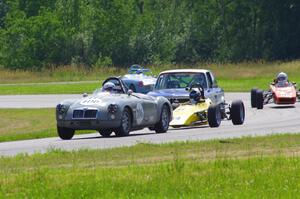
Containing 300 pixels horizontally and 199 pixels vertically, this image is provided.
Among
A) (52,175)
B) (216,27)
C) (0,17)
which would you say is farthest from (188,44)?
(52,175)

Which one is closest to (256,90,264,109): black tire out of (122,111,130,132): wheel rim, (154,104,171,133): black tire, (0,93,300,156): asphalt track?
(0,93,300,156): asphalt track

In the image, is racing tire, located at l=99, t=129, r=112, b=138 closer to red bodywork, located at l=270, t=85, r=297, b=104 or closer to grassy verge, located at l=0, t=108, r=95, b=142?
grassy verge, located at l=0, t=108, r=95, b=142

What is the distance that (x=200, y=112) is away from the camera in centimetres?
2891

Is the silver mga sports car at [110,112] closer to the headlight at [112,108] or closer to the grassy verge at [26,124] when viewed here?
the headlight at [112,108]

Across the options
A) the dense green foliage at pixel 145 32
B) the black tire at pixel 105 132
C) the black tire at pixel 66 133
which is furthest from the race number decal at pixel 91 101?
the dense green foliage at pixel 145 32

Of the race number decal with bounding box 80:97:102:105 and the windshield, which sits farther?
the windshield

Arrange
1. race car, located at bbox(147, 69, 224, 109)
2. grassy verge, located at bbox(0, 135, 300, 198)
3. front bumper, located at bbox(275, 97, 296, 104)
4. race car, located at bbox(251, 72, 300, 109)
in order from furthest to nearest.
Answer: front bumper, located at bbox(275, 97, 296, 104) < race car, located at bbox(251, 72, 300, 109) < race car, located at bbox(147, 69, 224, 109) < grassy verge, located at bbox(0, 135, 300, 198)

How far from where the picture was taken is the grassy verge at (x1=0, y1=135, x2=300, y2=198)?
1284 cm

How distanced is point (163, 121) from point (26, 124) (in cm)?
730

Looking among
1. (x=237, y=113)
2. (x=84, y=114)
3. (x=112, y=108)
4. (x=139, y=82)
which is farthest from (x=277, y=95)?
(x=84, y=114)

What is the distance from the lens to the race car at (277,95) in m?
39.0

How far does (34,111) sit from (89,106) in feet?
49.8

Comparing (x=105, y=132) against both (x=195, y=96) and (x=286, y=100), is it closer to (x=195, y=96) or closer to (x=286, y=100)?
(x=195, y=96)

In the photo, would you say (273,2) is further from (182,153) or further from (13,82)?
(182,153)
